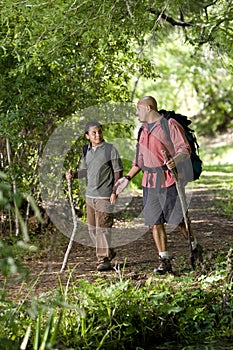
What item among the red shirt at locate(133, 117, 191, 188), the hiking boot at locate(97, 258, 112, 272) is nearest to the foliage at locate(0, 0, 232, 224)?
the red shirt at locate(133, 117, 191, 188)

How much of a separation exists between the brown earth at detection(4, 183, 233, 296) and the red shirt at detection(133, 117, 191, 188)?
929mm

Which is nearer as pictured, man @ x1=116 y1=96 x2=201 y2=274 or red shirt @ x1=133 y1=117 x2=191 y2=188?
red shirt @ x1=133 y1=117 x2=191 y2=188

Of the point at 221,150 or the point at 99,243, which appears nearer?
the point at 99,243

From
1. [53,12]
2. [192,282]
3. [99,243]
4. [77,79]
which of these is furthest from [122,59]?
[192,282]

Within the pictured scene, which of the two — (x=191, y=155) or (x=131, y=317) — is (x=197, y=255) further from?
(x=131, y=317)

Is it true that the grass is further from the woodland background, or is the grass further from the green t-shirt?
the green t-shirt

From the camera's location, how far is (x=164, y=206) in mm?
7797

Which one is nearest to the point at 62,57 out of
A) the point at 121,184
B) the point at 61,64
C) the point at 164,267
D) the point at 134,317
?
the point at 61,64

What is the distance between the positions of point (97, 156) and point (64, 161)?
106 inches

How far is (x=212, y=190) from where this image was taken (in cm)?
1789

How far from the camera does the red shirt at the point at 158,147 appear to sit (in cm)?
755

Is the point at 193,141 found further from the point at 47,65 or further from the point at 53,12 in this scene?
the point at 47,65

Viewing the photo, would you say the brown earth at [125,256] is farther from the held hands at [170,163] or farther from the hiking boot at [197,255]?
the held hands at [170,163]

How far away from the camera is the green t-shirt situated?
8289 mm
